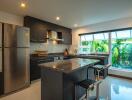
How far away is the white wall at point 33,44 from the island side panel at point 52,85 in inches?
96.2

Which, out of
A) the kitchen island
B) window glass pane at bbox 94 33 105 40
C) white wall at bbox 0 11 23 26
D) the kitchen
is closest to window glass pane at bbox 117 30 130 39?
the kitchen

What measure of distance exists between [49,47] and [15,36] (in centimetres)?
247

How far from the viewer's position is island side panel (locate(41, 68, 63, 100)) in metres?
2.14

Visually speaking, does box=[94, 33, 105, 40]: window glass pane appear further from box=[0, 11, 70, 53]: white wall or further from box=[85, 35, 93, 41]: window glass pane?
box=[0, 11, 70, 53]: white wall

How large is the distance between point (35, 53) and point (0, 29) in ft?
6.43

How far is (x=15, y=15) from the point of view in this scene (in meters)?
3.98

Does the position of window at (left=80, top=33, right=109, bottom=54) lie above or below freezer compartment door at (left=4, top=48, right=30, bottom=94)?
above

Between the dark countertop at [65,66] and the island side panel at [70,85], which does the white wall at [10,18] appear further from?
the island side panel at [70,85]

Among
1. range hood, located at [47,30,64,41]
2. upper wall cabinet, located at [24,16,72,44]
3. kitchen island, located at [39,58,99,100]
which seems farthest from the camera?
range hood, located at [47,30,64,41]

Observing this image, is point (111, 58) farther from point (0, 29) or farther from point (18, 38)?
point (0, 29)

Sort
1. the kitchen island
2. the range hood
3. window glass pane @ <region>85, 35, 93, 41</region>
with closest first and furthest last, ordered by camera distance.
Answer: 1. the kitchen island
2. the range hood
3. window glass pane @ <region>85, 35, 93, 41</region>

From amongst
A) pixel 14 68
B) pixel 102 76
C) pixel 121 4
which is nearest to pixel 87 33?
pixel 102 76

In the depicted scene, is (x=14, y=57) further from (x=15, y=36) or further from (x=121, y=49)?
(x=121, y=49)

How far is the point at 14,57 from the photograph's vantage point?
3.05 metres
